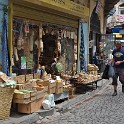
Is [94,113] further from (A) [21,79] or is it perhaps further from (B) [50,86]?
(A) [21,79]

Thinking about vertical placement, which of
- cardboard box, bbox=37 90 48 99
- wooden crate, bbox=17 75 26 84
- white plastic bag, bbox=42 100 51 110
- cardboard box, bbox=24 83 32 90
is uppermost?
wooden crate, bbox=17 75 26 84

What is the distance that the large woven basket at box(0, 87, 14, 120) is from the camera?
7.66 m

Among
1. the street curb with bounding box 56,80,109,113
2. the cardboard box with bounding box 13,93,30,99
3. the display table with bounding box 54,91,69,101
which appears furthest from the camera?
the display table with bounding box 54,91,69,101

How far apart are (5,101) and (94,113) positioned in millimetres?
2662

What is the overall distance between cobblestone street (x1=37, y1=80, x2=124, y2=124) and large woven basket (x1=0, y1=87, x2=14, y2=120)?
96 centimetres

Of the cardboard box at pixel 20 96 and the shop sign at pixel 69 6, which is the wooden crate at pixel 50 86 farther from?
the shop sign at pixel 69 6

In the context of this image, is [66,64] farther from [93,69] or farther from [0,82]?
[0,82]

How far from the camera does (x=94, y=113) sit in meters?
9.39

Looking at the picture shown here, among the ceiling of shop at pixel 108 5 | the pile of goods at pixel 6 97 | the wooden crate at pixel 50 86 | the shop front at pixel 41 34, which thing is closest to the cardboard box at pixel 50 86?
the wooden crate at pixel 50 86

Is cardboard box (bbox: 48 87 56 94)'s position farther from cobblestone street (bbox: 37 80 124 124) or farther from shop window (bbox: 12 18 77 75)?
shop window (bbox: 12 18 77 75)

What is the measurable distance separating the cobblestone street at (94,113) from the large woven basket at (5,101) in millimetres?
960

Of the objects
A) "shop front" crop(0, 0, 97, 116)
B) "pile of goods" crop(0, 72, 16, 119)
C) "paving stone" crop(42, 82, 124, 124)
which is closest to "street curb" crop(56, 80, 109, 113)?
"paving stone" crop(42, 82, 124, 124)

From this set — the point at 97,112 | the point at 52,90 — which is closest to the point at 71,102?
the point at 52,90

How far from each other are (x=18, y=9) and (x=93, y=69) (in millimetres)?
6207
